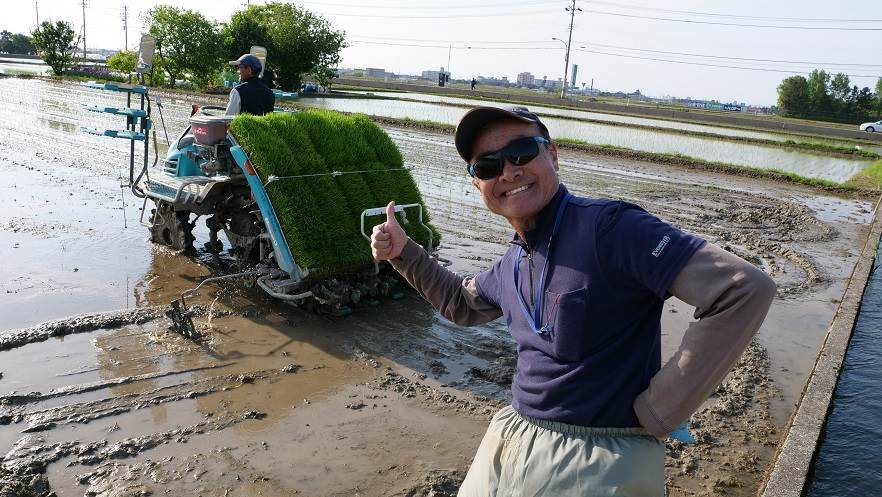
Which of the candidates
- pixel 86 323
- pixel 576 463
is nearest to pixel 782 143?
pixel 86 323

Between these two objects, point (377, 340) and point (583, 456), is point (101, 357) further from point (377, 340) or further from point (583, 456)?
point (583, 456)

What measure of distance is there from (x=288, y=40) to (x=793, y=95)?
49094 mm

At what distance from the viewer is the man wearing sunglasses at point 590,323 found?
174 centimetres

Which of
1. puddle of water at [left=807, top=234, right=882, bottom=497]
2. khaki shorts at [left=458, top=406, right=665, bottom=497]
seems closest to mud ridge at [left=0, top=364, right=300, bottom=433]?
khaki shorts at [left=458, top=406, right=665, bottom=497]

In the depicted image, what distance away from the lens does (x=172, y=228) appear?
8.05m

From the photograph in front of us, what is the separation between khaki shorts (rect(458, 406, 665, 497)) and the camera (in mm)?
1865

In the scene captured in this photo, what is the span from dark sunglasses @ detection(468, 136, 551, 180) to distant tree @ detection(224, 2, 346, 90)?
4123 cm

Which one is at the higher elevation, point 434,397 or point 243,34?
point 243,34

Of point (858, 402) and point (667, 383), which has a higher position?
point (667, 383)

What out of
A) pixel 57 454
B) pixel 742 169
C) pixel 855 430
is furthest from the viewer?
pixel 742 169

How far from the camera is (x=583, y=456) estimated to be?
1.90m

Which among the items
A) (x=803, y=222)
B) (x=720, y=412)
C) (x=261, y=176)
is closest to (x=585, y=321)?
(x=720, y=412)

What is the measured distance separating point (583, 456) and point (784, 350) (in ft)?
19.4

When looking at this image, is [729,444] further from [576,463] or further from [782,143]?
[782,143]
